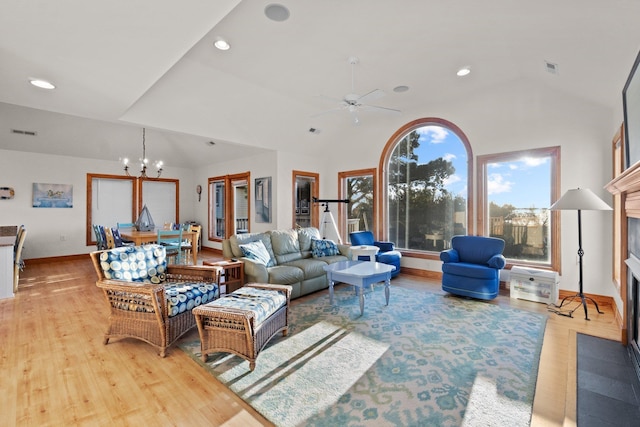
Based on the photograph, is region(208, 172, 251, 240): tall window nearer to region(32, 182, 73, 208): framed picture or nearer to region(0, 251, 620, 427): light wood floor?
region(32, 182, 73, 208): framed picture

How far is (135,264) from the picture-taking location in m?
3.04

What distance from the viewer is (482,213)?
5.01 metres

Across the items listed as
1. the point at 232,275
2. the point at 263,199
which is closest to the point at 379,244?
the point at 263,199

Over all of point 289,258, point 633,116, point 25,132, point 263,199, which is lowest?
point 289,258

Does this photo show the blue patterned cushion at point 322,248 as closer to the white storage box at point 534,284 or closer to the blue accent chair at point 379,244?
the blue accent chair at point 379,244

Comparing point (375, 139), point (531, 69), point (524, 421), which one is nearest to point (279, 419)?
point (524, 421)

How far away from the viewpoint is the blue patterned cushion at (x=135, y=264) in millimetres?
2816

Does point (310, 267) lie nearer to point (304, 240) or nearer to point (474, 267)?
point (304, 240)

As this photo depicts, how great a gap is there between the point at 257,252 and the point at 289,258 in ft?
2.37

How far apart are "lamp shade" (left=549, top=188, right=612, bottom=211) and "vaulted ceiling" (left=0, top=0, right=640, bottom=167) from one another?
1.22m

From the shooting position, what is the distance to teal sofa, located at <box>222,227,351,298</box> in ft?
12.6

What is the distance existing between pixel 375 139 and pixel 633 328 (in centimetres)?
483

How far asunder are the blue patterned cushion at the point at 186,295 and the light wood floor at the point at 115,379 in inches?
15.0

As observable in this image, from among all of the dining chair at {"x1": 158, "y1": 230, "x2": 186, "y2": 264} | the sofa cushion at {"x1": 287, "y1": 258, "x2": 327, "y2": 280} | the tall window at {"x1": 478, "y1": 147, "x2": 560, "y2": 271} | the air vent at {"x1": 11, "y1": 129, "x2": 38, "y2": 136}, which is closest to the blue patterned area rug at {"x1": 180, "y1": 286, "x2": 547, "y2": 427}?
the sofa cushion at {"x1": 287, "y1": 258, "x2": 327, "y2": 280}
